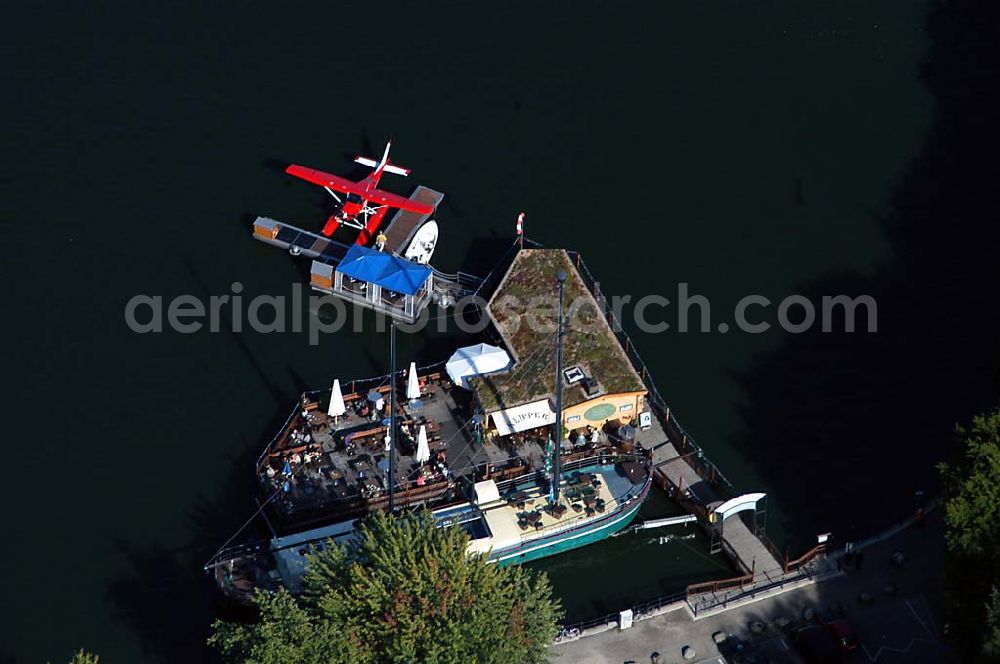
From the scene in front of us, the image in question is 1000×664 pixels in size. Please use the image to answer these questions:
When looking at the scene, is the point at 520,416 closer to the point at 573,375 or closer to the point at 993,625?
the point at 573,375

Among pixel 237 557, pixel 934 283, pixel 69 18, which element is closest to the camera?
pixel 237 557

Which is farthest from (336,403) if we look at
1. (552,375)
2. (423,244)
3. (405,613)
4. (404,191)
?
(404,191)

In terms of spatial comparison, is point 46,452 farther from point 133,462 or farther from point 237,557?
point 237,557

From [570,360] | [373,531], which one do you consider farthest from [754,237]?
[373,531]

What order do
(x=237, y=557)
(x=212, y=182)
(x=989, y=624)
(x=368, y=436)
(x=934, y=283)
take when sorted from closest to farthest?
(x=989, y=624) < (x=237, y=557) < (x=368, y=436) < (x=934, y=283) < (x=212, y=182)

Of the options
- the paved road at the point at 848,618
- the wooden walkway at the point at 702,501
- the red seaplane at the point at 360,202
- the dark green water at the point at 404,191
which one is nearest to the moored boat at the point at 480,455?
the wooden walkway at the point at 702,501

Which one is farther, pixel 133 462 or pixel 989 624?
pixel 133 462
